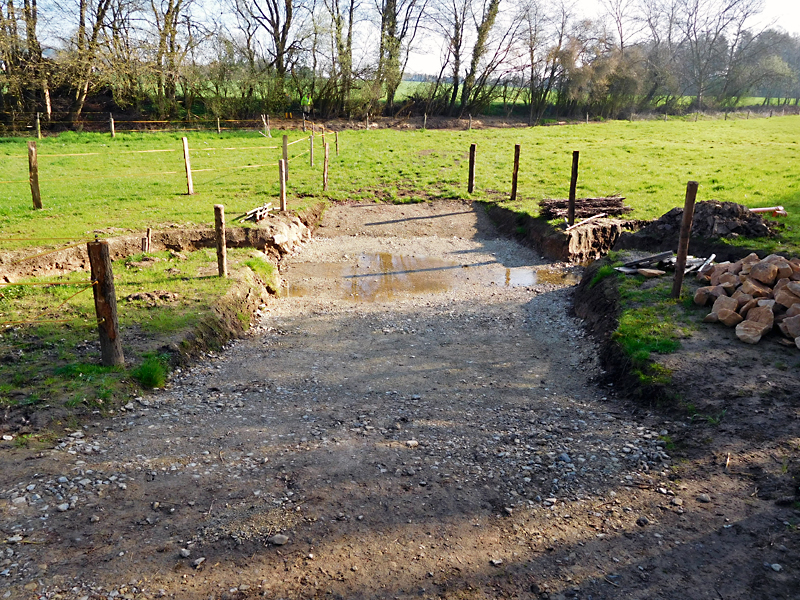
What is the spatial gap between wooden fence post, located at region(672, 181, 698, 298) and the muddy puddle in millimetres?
3810

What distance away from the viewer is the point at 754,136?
33375mm

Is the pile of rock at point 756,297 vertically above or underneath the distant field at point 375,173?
underneath

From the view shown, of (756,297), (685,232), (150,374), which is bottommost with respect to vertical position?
(150,374)

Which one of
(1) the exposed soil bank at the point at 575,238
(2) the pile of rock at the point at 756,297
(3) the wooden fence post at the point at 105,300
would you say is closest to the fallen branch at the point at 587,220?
(1) the exposed soil bank at the point at 575,238

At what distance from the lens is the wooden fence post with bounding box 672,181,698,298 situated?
873cm

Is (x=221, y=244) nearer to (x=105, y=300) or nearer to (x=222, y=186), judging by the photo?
(x=105, y=300)

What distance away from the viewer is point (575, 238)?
48.6 feet

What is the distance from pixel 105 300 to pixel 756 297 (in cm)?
880

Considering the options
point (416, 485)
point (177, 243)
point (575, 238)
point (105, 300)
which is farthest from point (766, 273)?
point (177, 243)

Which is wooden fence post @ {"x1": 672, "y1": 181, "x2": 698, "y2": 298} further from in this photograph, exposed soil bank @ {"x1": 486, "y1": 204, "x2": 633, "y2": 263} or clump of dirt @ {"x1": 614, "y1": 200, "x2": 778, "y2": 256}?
exposed soil bank @ {"x1": 486, "y1": 204, "x2": 633, "y2": 263}

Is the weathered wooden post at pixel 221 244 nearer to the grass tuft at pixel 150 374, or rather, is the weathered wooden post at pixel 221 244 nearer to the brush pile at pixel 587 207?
the grass tuft at pixel 150 374

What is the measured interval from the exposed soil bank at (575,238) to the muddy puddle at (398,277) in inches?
37.4

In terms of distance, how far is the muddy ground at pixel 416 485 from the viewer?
14.0ft

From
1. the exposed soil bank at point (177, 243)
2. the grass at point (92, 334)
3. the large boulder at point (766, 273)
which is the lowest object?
the grass at point (92, 334)
